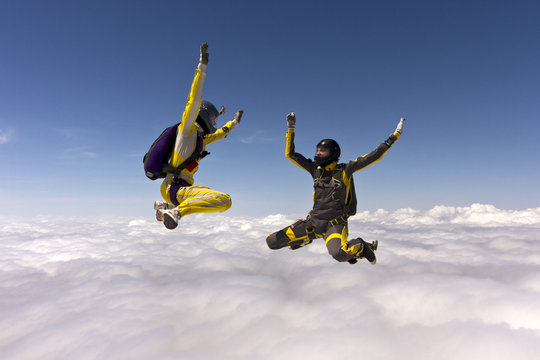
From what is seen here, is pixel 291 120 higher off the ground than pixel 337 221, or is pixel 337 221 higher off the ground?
pixel 291 120

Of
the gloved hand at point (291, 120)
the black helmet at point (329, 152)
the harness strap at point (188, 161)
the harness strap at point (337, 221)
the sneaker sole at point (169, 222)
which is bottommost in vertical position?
the harness strap at point (337, 221)

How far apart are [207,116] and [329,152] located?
220 cm

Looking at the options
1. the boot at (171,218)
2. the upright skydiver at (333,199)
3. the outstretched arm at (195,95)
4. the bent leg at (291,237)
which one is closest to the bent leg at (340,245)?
the upright skydiver at (333,199)

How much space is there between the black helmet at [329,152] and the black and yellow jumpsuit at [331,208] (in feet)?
0.53

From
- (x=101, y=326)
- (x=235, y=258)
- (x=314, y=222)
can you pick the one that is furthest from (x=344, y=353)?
(x=235, y=258)

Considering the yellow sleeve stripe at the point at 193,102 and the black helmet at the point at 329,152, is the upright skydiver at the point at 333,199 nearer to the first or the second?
the black helmet at the point at 329,152

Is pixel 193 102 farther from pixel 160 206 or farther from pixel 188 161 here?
pixel 160 206

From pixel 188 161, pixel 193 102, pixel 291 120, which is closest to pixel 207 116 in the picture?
pixel 193 102

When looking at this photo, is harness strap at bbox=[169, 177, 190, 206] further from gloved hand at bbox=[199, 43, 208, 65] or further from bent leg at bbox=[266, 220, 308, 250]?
bent leg at bbox=[266, 220, 308, 250]

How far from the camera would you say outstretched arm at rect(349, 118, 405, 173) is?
4305 mm

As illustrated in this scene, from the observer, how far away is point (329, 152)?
14.4 feet

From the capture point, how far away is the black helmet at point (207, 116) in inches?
138

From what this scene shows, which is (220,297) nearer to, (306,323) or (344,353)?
(306,323)

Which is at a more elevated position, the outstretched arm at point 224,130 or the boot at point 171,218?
the outstretched arm at point 224,130
